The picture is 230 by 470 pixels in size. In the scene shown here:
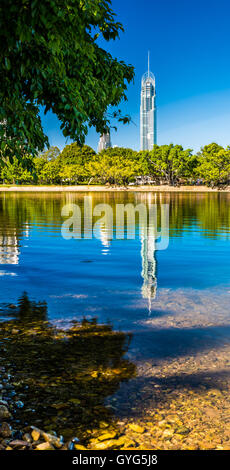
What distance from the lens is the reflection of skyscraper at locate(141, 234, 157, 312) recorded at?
11.2 m

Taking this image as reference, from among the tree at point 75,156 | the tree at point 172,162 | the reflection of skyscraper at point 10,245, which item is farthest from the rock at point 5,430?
the tree at point 75,156

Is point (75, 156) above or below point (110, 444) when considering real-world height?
above

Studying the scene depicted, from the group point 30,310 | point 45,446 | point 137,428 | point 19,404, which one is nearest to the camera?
point 45,446

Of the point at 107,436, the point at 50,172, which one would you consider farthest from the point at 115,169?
the point at 107,436

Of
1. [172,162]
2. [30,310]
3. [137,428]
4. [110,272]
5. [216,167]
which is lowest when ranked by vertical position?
[137,428]

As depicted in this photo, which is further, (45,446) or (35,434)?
(35,434)

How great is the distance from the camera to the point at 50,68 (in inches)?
264

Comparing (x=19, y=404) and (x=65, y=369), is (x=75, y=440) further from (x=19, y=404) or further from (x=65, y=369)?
(x=65, y=369)

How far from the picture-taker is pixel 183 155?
135000mm

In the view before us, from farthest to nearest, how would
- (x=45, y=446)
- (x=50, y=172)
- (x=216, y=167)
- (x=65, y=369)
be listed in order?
(x=50, y=172) → (x=216, y=167) → (x=65, y=369) → (x=45, y=446)

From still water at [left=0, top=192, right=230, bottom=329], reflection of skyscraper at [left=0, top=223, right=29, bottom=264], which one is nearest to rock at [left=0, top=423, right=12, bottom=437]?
still water at [left=0, top=192, right=230, bottom=329]

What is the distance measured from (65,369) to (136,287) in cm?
575

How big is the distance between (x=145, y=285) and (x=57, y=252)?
7.21 metres

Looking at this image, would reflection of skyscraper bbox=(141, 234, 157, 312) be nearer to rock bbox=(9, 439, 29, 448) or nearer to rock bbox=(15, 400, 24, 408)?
rock bbox=(15, 400, 24, 408)
